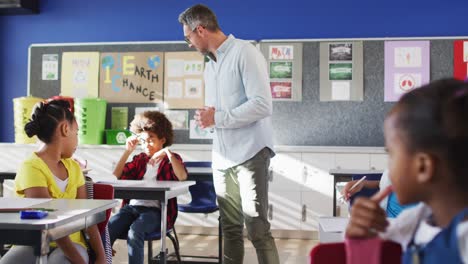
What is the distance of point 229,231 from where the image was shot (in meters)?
2.56

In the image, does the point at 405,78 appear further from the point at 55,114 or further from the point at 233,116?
the point at 55,114

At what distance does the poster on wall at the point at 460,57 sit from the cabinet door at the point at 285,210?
5.70 ft

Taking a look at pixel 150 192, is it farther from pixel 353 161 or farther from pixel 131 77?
pixel 131 77

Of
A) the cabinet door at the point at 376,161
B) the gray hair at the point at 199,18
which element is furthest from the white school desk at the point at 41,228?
the cabinet door at the point at 376,161

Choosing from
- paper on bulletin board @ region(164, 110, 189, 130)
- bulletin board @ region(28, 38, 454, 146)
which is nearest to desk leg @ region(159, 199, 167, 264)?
bulletin board @ region(28, 38, 454, 146)

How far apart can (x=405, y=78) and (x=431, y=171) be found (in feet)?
14.0

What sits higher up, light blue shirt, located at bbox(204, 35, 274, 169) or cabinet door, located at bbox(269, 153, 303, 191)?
light blue shirt, located at bbox(204, 35, 274, 169)

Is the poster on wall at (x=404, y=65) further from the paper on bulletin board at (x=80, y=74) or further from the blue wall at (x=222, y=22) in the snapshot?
the paper on bulletin board at (x=80, y=74)

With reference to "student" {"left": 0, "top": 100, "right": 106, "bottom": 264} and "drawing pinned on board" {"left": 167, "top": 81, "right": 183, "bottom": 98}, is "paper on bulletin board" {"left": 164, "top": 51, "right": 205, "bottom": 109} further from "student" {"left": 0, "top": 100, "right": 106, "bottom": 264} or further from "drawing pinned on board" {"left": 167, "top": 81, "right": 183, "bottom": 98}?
"student" {"left": 0, "top": 100, "right": 106, "bottom": 264}

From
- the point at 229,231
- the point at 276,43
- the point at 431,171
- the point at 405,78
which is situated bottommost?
the point at 229,231

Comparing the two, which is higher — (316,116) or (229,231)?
(316,116)

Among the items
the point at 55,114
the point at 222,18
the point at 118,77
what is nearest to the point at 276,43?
the point at 222,18

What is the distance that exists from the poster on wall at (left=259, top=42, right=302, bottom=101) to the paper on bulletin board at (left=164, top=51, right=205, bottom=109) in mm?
644

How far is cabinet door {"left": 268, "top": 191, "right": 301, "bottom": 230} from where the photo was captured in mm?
4629
